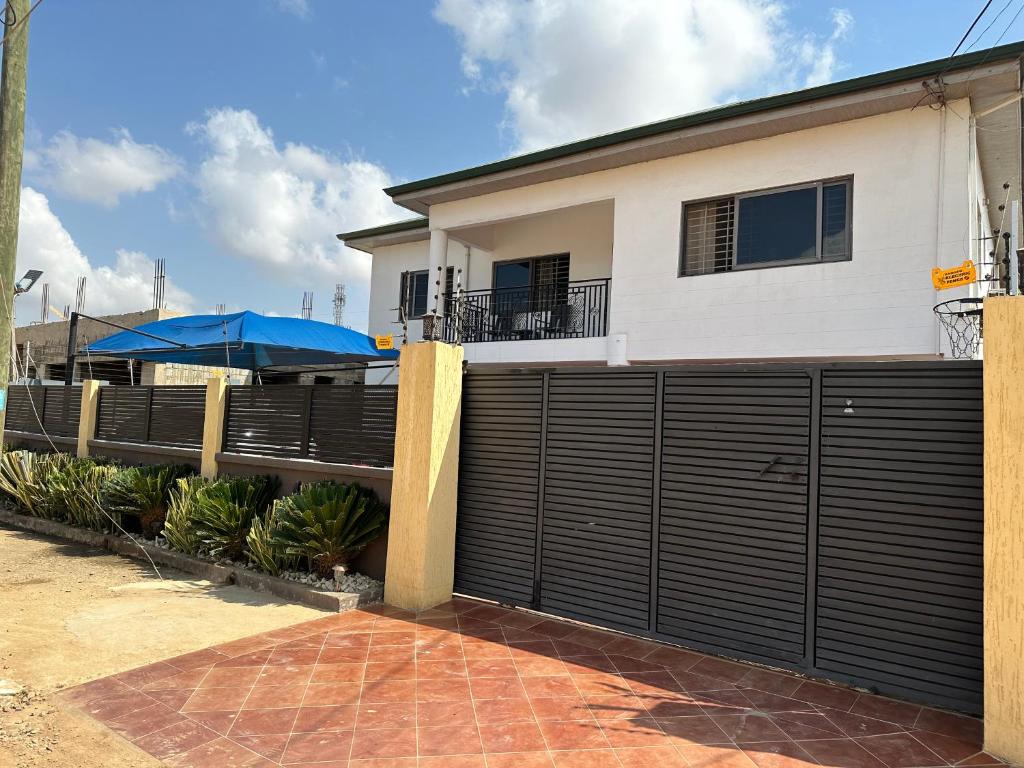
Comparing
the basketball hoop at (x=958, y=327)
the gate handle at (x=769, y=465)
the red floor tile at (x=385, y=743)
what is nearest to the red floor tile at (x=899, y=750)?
the gate handle at (x=769, y=465)

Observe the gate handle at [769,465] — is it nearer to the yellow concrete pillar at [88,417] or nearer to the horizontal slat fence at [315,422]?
the horizontal slat fence at [315,422]

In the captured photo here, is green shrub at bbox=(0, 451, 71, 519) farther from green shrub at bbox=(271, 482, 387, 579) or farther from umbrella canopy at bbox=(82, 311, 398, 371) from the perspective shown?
green shrub at bbox=(271, 482, 387, 579)

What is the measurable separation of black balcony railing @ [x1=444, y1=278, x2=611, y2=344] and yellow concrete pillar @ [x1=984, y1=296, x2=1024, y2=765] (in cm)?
807

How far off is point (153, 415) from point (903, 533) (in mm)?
9742

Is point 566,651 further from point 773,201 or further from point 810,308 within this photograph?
point 773,201

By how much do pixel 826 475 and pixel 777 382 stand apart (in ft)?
2.37

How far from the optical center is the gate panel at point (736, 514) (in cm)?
457

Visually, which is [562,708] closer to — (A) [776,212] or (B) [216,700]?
(B) [216,700]

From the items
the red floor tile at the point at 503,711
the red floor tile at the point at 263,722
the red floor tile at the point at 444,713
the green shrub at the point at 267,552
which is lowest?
the red floor tile at the point at 263,722

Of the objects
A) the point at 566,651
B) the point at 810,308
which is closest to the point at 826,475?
the point at 566,651

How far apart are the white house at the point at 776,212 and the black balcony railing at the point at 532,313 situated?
6cm

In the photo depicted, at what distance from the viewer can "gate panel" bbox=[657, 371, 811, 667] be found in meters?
4.57

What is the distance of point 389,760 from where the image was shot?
3.26 metres

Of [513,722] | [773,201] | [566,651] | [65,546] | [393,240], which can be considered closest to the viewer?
[513,722]
